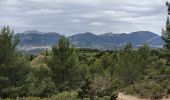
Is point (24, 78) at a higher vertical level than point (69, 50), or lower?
lower

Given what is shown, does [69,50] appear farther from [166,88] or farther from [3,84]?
[166,88]

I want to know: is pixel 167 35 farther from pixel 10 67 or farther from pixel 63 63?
pixel 10 67

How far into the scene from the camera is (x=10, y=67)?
4106 cm

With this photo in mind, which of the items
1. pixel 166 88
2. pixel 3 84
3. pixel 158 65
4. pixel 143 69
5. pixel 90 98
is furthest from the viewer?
pixel 158 65

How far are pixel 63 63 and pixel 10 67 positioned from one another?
7.57 metres

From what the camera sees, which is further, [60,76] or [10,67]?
[60,76]

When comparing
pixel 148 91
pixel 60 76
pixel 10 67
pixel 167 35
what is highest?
pixel 167 35

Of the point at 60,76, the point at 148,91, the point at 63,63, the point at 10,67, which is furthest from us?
the point at 60,76

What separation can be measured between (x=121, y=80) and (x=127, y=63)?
275 cm

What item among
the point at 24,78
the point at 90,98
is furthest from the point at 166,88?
the point at 24,78

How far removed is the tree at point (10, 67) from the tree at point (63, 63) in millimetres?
4400

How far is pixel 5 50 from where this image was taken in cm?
4088

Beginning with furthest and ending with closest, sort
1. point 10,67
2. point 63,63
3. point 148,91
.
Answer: point 63,63 < point 10,67 < point 148,91

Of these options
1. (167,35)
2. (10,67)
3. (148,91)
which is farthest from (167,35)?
(10,67)
